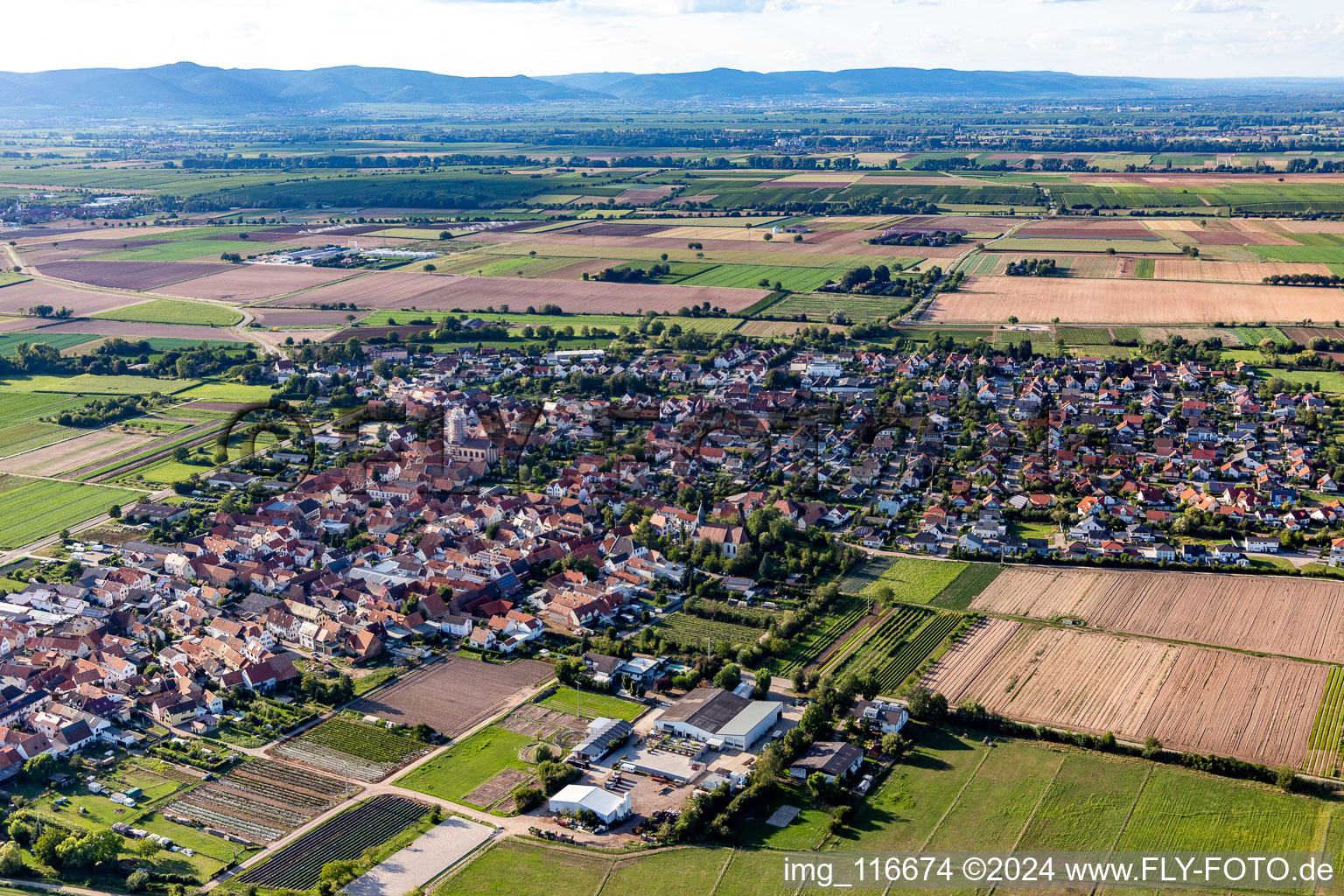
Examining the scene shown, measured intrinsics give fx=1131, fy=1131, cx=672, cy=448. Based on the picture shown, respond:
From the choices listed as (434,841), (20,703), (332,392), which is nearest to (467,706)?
(434,841)

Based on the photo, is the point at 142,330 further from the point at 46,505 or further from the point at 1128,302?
the point at 1128,302

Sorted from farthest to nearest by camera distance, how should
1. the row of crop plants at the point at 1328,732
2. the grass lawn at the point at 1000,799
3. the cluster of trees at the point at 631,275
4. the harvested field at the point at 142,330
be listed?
1. the cluster of trees at the point at 631,275
2. the harvested field at the point at 142,330
3. the row of crop plants at the point at 1328,732
4. the grass lawn at the point at 1000,799

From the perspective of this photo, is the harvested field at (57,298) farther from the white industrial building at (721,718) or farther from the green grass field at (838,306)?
the white industrial building at (721,718)

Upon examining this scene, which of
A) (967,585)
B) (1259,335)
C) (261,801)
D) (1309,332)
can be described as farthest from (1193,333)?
(261,801)

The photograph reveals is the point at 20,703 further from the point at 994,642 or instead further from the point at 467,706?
the point at 994,642

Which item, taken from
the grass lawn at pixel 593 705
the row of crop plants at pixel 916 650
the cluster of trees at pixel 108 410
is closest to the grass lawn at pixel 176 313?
the cluster of trees at pixel 108 410
